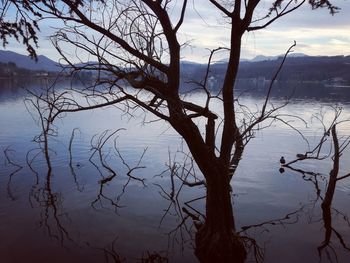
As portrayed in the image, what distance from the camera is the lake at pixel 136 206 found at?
10969 mm

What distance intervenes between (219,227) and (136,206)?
21.8 ft

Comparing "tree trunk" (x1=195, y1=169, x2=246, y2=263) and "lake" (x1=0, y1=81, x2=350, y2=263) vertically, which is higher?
"tree trunk" (x1=195, y1=169, x2=246, y2=263)

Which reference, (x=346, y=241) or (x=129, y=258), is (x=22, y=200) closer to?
(x=129, y=258)

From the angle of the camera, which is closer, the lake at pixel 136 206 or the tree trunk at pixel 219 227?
the tree trunk at pixel 219 227

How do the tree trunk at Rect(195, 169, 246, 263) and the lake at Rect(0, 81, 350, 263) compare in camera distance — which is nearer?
the tree trunk at Rect(195, 169, 246, 263)

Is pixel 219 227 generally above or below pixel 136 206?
above

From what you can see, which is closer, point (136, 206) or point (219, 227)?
point (219, 227)

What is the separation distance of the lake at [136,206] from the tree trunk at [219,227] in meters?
1.56

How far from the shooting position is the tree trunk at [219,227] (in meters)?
8.42

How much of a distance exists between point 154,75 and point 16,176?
13117 mm

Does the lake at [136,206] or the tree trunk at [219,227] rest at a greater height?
the tree trunk at [219,227]

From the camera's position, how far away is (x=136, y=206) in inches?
583

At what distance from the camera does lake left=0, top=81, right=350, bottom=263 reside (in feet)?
36.0

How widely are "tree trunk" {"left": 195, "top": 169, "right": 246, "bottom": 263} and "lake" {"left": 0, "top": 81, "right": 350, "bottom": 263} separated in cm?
156
